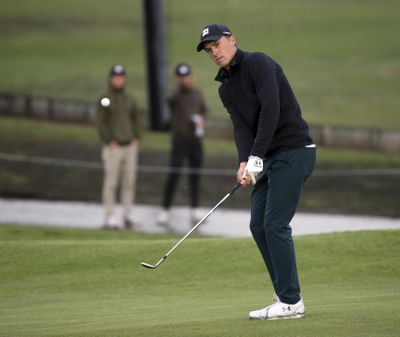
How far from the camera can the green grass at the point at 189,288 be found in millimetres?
8398

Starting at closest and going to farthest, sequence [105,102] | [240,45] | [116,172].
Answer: [105,102], [116,172], [240,45]

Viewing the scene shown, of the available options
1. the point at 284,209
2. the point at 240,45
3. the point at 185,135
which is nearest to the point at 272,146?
the point at 284,209

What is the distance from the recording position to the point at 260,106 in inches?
344

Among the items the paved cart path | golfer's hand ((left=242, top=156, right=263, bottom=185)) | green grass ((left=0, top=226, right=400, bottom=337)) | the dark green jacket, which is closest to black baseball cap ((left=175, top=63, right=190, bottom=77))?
the dark green jacket

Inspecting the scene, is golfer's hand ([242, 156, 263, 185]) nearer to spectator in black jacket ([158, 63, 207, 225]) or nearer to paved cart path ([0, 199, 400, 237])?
paved cart path ([0, 199, 400, 237])

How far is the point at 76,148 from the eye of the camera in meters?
25.2

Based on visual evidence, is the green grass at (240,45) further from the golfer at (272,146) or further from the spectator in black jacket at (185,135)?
the golfer at (272,146)

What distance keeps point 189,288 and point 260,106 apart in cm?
298

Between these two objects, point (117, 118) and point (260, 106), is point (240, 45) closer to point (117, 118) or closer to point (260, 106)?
point (117, 118)

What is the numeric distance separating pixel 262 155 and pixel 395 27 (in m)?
36.1

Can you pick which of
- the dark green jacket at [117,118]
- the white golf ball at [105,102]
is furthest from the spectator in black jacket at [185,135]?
the white golf ball at [105,102]

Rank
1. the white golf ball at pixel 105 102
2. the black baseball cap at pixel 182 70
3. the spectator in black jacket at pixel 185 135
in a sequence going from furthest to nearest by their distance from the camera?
the spectator in black jacket at pixel 185 135 → the black baseball cap at pixel 182 70 → the white golf ball at pixel 105 102

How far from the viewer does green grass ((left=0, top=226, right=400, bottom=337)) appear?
8.40m

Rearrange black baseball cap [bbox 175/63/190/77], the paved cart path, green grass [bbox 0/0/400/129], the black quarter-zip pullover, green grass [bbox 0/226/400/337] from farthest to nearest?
1. green grass [bbox 0/0/400/129]
2. black baseball cap [bbox 175/63/190/77]
3. the paved cart path
4. the black quarter-zip pullover
5. green grass [bbox 0/226/400/337]
